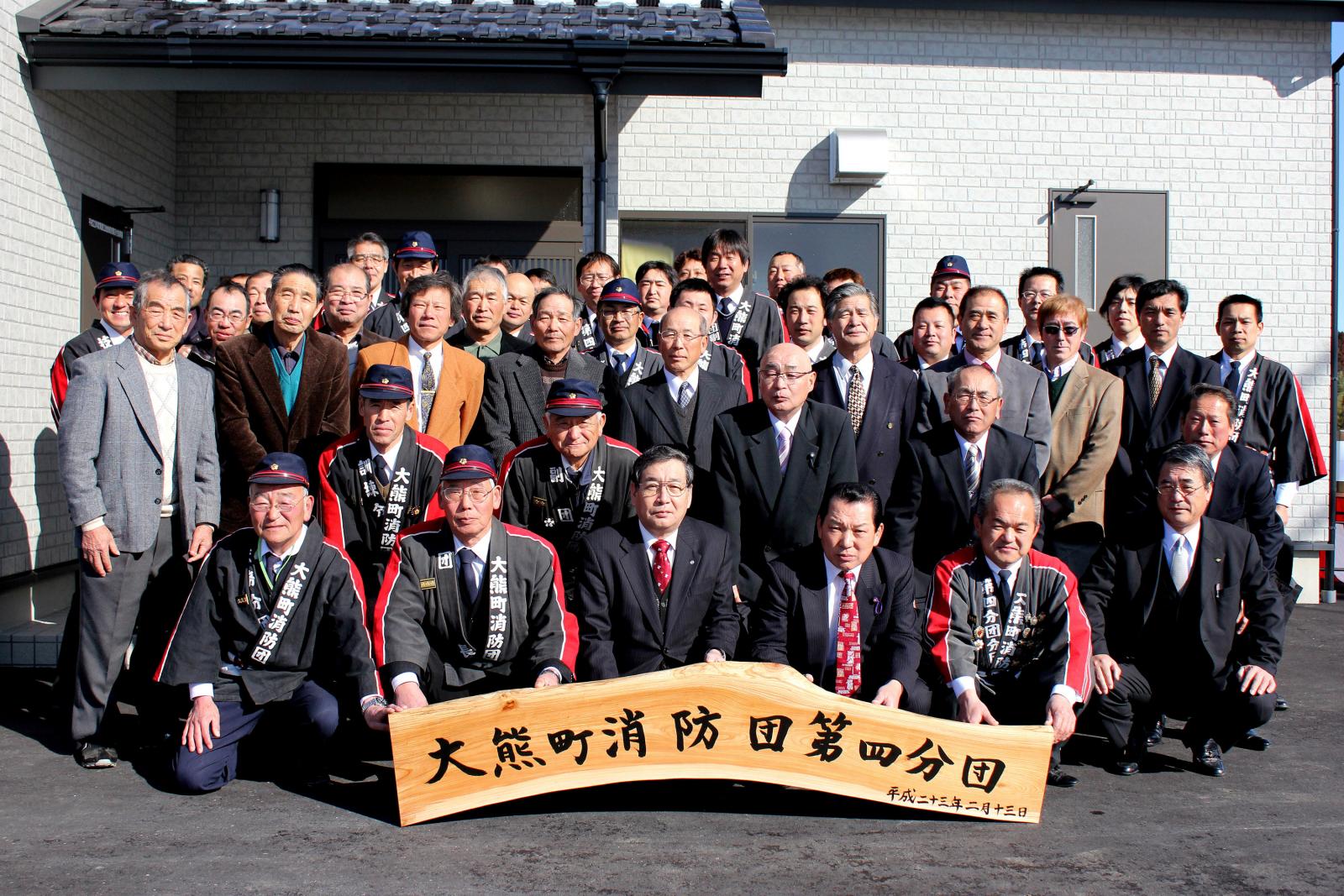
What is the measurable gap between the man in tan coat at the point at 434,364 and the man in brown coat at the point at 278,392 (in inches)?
7.7

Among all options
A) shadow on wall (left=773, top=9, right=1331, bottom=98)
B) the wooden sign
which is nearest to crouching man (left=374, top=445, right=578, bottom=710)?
the wooden sign

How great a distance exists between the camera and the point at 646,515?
4.56 metres

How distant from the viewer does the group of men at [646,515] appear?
4504mm

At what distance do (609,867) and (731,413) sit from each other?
2.12m

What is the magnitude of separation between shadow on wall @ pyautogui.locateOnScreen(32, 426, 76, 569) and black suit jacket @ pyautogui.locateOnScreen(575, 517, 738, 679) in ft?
13.7

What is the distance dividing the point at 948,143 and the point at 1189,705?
5.68 metres

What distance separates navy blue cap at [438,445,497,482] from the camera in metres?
4.45

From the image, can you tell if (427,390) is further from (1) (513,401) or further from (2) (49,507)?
(2) (49,507)

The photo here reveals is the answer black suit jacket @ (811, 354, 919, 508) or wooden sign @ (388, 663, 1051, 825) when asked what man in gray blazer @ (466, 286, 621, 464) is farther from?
wooden sign @ (388, 663, 1051, 825)

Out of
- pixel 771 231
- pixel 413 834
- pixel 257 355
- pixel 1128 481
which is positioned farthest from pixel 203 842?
pixel 771 231

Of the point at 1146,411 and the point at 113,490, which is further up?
the point at 1146,411

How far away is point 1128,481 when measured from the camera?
563cm

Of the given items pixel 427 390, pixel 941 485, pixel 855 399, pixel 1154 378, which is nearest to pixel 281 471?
pixel 427 390

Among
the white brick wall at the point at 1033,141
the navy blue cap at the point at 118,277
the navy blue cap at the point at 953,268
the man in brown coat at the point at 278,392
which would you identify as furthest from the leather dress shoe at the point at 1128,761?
the white brick wall at the point at 1033,141
